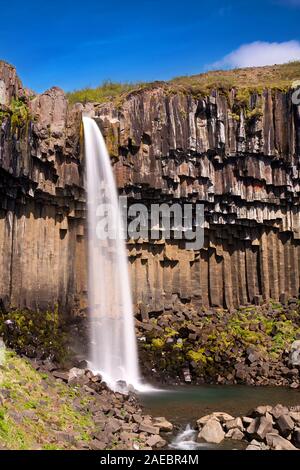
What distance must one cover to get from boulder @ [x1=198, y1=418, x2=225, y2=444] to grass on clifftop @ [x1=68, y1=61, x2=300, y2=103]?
744 inches

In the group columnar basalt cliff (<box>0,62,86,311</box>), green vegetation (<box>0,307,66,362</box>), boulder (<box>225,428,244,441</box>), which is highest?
columnar basalt cliff (<box>0,62,86,311</box>)

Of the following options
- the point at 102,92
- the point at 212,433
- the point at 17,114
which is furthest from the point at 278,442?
the point at 102,92

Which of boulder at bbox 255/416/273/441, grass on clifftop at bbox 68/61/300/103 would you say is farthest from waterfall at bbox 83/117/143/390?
boulder at bbox 255/416/273/441

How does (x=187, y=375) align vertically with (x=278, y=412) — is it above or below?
below

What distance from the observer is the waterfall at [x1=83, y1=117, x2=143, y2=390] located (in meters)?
24.3

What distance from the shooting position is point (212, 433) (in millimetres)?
13477

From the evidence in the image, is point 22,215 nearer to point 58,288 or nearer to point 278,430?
point 58,288

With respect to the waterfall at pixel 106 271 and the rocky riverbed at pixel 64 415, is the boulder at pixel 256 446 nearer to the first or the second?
the rocky riverbed at pixel 64 415

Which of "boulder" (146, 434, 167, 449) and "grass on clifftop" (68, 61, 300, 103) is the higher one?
"grass on clifftop" (68, 61, 300, 103)

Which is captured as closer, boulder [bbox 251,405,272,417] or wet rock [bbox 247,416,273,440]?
wet rock [bbox 247,416,273,440]

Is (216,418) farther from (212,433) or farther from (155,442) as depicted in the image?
(155,442)

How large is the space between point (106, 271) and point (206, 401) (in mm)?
9634

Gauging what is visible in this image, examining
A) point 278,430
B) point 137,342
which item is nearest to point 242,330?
point 137,342

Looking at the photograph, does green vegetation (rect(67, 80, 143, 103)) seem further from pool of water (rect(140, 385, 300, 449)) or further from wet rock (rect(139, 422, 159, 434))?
wet rock (rect(139, 422, 159, 434))
